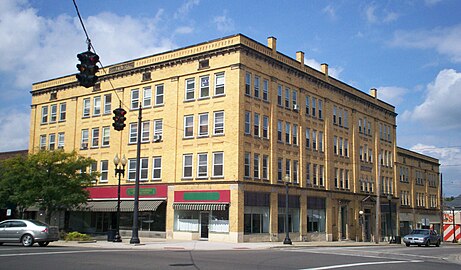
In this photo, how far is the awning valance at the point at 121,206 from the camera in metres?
41.0

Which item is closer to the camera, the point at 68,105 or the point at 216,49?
the point at 216,49

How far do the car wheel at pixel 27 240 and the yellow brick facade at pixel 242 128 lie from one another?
15.0 metres

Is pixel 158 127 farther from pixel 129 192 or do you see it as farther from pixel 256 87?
pixel 256 87

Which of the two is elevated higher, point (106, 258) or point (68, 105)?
point (68, 105)

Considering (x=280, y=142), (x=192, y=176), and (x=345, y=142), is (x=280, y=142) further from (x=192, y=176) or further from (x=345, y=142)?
(x=345, y=142)

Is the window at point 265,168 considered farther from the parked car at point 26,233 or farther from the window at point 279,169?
the parked car at point 26,233

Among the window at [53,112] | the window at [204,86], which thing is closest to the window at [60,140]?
the window at [53,112]

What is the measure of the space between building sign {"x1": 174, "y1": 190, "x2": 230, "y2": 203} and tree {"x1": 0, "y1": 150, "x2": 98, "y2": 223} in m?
7.09

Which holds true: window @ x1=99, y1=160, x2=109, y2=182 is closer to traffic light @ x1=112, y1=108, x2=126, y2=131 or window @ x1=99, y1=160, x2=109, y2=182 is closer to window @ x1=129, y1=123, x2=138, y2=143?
window @ x1=129, y1=123, x2=138, y2=143

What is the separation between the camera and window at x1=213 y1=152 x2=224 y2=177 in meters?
38.2

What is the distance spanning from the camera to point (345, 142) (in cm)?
5225

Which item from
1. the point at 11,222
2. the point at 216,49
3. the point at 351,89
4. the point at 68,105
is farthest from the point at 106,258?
the point at 351,89

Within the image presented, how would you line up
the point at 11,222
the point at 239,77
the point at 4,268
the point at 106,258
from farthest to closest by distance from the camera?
1. the point at 239,77
2. the point at 11,222
3. the point at 106,258
4. the point at 4,268

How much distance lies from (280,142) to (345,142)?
12.8 metres
